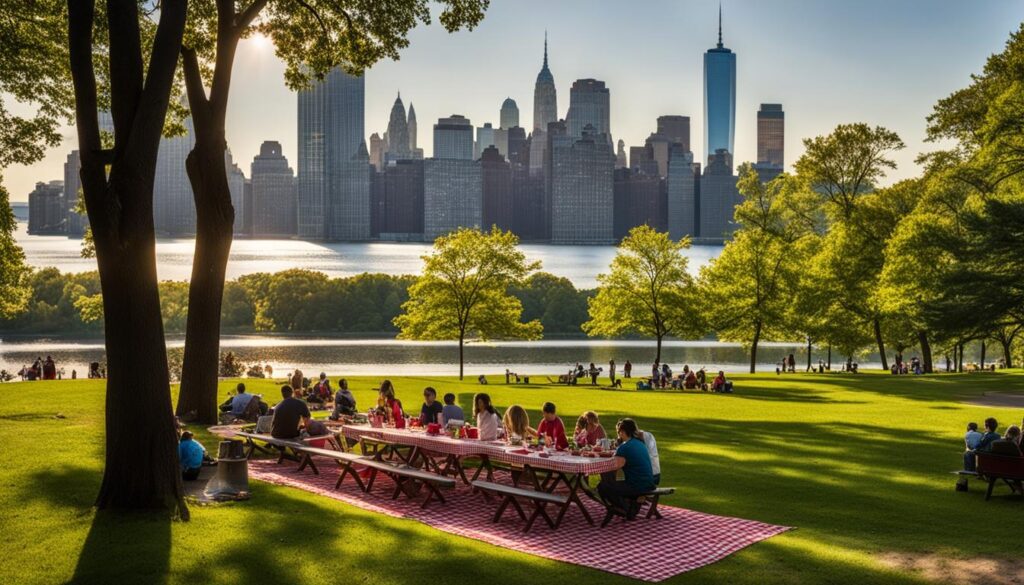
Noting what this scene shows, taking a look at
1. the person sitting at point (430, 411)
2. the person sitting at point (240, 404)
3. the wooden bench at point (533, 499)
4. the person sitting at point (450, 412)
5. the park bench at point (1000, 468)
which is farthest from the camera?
the person sitting at point (240, 404)

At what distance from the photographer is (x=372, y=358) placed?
272 ft

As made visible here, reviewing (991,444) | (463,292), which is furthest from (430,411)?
(463,292)

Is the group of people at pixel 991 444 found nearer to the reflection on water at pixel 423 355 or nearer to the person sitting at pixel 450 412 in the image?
the person sitting at pixel 450 412

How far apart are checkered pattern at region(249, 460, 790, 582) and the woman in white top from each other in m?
0.95

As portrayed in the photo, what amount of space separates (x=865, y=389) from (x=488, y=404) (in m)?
30.0

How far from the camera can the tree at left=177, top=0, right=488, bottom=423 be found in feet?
69.8

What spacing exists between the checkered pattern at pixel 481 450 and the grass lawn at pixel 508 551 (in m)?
0.97

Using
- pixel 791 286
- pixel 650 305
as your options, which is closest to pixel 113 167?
pixel 650 305

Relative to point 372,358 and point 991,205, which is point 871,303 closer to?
point 991,205

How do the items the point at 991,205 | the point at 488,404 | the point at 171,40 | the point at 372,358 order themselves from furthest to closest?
the point at 372,358 → the point at 991,205 → the point at 488,404 → the point at 171,40

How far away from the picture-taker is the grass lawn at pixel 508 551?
427 inches

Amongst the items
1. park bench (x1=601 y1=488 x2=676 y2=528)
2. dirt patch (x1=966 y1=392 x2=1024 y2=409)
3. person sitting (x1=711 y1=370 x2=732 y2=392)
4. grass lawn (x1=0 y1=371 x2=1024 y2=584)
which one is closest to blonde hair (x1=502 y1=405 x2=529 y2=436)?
park bench (x1=601 y1=488 x2=676 y2=528)

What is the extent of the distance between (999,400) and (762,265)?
943 inches

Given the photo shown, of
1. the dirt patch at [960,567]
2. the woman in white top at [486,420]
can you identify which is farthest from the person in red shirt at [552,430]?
the dirt patch at [960,567]
